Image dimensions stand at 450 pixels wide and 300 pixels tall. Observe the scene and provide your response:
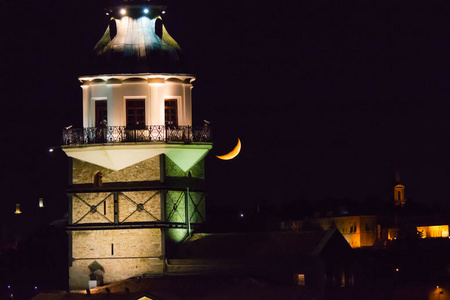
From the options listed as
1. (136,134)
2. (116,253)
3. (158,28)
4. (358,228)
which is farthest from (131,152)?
(358,228)

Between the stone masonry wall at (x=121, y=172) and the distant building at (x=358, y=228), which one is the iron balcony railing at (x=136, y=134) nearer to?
the stone masonry wall at (x=121, y=172)

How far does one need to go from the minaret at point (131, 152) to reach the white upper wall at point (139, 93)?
0.14 feet

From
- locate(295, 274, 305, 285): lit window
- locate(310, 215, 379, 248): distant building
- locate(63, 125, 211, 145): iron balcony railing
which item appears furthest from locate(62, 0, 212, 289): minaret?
locate(310, 215, 379, 248): distant building

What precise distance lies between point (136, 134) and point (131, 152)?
815 mm

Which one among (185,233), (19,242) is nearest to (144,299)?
(185,233)

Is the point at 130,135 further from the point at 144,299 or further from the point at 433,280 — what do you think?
the point at 433,280

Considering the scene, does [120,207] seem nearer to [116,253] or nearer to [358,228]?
[116,253]

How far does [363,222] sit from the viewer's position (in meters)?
189

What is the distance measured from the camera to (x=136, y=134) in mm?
74125

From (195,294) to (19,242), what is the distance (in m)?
37.5

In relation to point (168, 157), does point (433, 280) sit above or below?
below

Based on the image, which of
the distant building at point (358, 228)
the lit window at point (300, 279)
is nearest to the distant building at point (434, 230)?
the distant building at point (358, 228)

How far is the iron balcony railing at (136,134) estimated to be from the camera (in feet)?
243

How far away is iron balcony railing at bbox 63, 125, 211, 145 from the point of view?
74188mm
